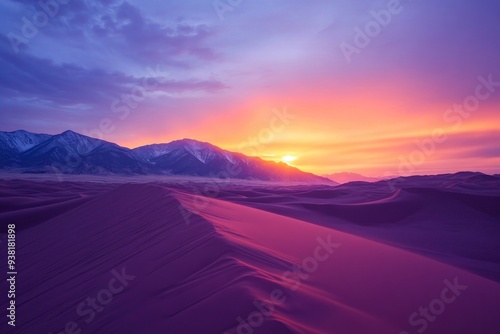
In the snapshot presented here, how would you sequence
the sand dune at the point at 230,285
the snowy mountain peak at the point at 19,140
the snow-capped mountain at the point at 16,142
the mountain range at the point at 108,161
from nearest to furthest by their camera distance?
1. the sand dune at the point at 230,285
2. the mountain range at the point at 108,161
3. the snow-capped mountain at the point at 16,142
4. the snowy mountain peak at the point at 19,140

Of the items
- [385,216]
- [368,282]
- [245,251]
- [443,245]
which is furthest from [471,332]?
[385,216]

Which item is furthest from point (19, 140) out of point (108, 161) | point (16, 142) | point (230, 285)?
point (230, 285)

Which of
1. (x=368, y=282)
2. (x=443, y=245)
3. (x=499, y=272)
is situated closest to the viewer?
(x=368, y=282)

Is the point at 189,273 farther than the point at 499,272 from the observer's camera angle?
No

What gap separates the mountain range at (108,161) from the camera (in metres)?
125

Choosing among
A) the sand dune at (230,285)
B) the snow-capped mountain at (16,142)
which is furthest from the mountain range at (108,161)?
the sand dune at (230,285)

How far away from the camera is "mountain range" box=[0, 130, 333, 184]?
125250 mm

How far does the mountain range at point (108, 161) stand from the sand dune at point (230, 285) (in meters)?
118

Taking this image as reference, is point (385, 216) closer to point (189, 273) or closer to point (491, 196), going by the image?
point (491, 196)

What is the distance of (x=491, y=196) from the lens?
12.3m

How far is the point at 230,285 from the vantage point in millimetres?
2738

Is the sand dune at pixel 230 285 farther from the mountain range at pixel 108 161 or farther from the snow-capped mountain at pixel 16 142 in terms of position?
the snow-capped mountain at pixel 16 142

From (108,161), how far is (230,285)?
5513 inches

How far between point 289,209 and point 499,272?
22.9 feet
